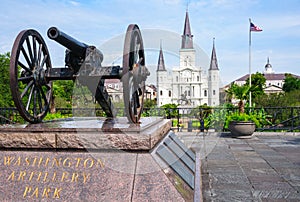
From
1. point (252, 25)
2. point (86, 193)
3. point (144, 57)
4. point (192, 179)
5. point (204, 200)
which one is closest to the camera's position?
point (86, 193)

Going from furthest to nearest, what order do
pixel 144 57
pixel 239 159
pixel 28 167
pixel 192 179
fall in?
pixel 239 159
pixel 144 57
pixel 192 179
pixel 28 167

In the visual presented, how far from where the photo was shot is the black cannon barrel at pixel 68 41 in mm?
3969

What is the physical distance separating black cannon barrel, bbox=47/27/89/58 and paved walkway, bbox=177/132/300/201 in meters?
2.51

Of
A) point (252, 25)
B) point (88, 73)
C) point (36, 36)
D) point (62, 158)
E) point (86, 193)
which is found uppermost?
point (252, 25)

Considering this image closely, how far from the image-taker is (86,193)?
298cm

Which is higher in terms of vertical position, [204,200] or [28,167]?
[28,167]

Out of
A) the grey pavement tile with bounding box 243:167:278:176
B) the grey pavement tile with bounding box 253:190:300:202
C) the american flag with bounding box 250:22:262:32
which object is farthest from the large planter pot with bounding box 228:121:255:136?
the american flag with bounding box 250:22:262:32

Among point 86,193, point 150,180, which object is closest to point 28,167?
point 86,193

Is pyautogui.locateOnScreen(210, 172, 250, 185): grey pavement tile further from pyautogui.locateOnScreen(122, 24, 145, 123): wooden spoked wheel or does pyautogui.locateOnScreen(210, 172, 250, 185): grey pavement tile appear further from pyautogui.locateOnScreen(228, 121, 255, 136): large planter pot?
A: pyautogui.locateOnScreen(228, 121, 255, 136): large planter pot

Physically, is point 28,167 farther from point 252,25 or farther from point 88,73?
point 252,25

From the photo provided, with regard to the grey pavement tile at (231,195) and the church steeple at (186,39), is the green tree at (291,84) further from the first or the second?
the grey pavement tile at (231,195)

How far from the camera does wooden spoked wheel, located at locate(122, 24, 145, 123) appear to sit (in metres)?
3.56

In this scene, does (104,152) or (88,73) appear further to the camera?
(88,73)

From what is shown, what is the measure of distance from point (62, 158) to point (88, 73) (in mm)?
1554
